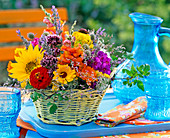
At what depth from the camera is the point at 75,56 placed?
104 centimetres

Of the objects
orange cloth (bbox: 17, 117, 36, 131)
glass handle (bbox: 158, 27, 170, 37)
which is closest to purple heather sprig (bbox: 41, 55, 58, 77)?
orange cloth (bbox: 17, 117, 36, 131)

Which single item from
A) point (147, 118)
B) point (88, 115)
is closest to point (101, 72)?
point (88, 115)

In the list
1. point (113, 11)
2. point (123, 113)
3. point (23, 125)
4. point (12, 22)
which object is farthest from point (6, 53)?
point (123, 113)

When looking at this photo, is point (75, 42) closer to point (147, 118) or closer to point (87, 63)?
point (87, 63)

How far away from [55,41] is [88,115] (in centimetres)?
28

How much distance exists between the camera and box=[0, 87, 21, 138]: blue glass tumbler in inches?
44.3

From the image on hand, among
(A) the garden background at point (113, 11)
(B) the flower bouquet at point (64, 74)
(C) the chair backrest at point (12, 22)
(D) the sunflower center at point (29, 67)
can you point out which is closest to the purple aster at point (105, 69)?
(B) the flower bouquet at point (64, 74)

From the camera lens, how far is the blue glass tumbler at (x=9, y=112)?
3.69 feet

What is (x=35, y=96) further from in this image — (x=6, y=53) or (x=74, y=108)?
(x=6, y=53)

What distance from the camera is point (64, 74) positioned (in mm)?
1042

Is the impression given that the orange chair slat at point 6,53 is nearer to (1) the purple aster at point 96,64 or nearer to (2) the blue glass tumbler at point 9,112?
(2) the blue glass tumbler at point 9,112

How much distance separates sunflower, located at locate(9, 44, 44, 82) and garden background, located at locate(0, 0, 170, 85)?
1.94m

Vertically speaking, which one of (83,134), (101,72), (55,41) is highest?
(55,41)

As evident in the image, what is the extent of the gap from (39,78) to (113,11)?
8.87ft
